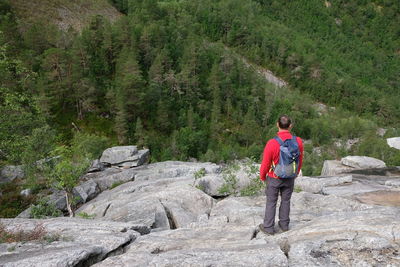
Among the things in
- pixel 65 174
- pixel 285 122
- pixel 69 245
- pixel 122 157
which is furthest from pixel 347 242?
pixel 122 157

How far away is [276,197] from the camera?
31.9 ft

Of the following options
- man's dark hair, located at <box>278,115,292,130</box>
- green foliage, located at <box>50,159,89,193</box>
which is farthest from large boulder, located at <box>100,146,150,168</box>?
man's dark hair, located at <box>278,115,292,130</box>

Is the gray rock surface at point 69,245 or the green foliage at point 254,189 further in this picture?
the green foliage at point 254,189

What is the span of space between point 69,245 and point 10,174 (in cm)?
3346

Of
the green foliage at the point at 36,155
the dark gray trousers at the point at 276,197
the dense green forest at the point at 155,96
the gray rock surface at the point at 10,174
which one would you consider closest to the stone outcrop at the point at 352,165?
the dense green forest at the point at 155,96

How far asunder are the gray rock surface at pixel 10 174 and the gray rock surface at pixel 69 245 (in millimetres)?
28628

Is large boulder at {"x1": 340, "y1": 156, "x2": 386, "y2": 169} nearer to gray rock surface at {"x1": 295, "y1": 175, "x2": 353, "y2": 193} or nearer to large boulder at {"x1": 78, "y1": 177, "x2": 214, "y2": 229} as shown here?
gray rock surface at {"x1": 295, "y1": 175, "x2": 353, "y2": 193}

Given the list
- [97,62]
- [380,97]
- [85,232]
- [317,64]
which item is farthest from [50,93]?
[380,97]

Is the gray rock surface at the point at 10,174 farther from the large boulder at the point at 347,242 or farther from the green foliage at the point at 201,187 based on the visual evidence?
the large boulder at the point at 347,242

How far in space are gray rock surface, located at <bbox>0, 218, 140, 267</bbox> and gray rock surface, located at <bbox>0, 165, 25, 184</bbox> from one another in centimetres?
2863

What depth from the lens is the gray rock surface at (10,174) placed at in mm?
36934

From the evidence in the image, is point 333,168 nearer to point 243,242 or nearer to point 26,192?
point 243,242

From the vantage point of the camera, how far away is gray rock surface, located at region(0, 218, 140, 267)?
8434 mm

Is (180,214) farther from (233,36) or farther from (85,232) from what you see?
(233,36)
